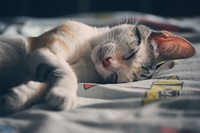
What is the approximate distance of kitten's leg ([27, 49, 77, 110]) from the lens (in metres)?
0.90

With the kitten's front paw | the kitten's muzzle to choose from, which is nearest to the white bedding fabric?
the kitten's front paw

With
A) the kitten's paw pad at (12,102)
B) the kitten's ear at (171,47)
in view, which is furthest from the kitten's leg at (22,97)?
the kitten's ear at (171,47)

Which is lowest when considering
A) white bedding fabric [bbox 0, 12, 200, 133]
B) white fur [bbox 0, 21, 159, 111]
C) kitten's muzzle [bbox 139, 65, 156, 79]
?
white bedding fabric [bbox 0, 12, 200, 133]

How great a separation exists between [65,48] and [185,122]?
0.60 m

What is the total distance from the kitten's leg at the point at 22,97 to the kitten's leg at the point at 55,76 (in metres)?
0.04

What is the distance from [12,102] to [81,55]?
1.60 feet

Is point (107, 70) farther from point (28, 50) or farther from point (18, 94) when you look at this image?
point (18, 94)

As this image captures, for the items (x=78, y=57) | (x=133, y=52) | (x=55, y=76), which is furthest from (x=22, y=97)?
(x=133, y=52)

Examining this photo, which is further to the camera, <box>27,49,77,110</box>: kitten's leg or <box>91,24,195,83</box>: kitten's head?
<box>91,24,195,83</box>: kitten's head

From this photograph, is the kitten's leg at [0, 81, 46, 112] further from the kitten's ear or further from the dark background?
the dark background

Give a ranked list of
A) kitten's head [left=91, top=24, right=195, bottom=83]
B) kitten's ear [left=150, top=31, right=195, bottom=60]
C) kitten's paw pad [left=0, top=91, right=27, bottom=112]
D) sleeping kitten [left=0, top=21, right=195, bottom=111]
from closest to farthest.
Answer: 1. kitten's paw pad [left=0, top=91, right=27, bottom=112]
2. sleeping kitten [left=0, top=21, right=195, bottom=111]
3. kitten's head [left=91, top=24, right=195, bottom=83]
4. kitten's ear [left=150, top=31, right=195, bottom=60]

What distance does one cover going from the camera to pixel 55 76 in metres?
1.03

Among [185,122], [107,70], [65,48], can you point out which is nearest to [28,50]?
[65,48]

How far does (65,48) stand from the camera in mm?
1230
